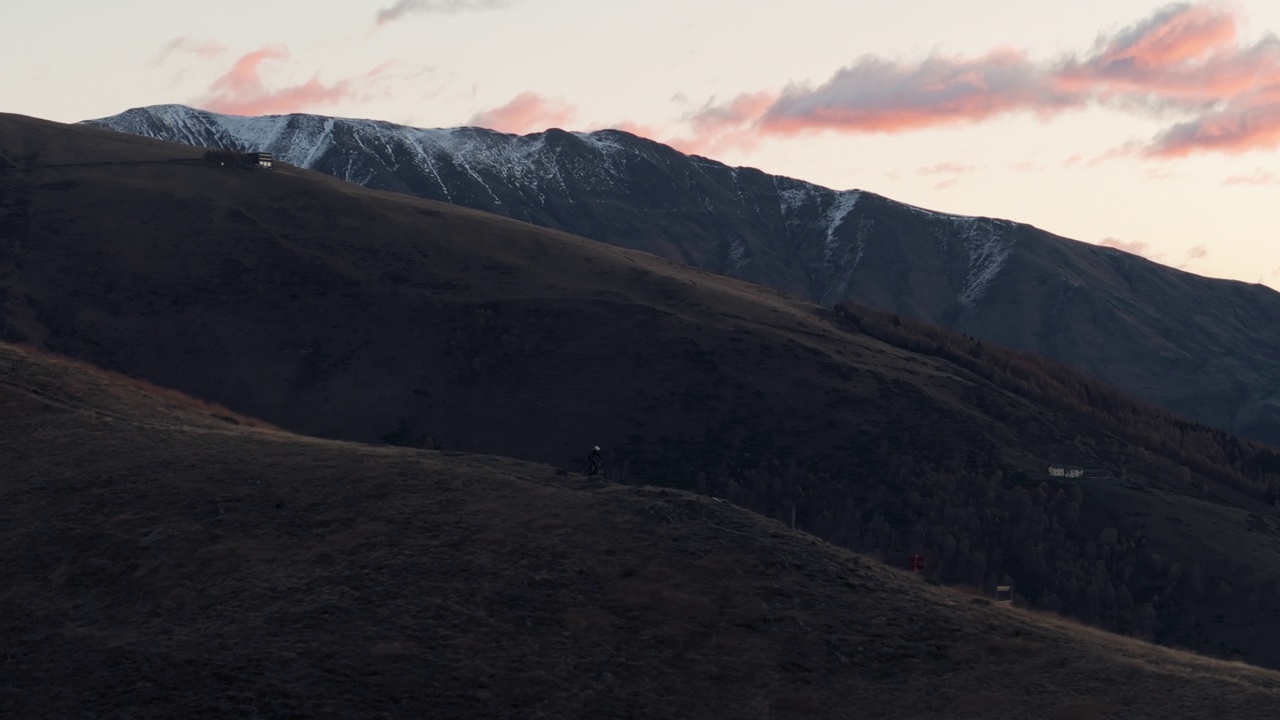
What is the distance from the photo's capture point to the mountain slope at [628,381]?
116688 mm

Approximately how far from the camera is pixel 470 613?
131ft

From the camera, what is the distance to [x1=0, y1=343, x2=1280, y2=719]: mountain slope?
118 feet

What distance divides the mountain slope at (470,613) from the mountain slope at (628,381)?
6451 centimetres

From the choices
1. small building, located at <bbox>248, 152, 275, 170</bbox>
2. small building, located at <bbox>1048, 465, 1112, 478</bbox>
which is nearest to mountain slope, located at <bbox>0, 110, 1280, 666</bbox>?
small building, located at <bbox>1048, 465, 1112, 478</bbox>

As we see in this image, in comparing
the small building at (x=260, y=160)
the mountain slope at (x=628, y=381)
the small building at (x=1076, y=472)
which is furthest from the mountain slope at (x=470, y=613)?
the small building at (x=260, y=160)

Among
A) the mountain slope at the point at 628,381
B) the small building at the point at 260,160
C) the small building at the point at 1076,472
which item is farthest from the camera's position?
the small building at the point at 260,160

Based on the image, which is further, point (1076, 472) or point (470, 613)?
point (1076, 472)

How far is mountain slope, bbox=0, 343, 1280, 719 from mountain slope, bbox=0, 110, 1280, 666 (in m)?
64.5

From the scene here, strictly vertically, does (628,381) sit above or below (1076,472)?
above

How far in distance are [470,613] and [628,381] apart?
88276mm

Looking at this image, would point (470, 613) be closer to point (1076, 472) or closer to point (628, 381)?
point (628, 381)

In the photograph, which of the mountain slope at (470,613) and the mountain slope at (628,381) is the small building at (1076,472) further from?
the mountain slope at (470,613)

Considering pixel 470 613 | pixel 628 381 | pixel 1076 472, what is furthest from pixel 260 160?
pixel 470 613

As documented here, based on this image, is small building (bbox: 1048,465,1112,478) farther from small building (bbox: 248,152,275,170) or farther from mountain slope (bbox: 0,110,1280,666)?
small building (bbox: 248,152,275,170)
